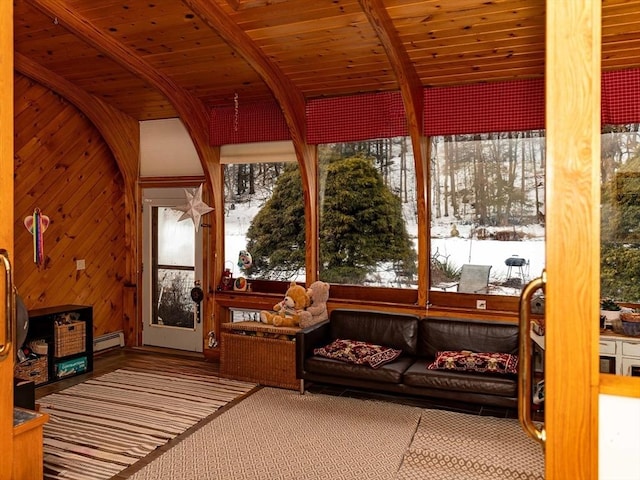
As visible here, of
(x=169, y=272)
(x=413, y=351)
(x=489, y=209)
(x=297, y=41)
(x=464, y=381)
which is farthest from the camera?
(x=169, y=272)

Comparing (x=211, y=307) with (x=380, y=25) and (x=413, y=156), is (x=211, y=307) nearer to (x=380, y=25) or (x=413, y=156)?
(x=413, y=156)

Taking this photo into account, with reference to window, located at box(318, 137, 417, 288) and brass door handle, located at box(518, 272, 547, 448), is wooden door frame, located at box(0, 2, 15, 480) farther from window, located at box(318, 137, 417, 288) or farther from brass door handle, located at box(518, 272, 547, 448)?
window, located at box(318, 137, 417, 288)

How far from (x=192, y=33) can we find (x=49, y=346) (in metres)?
3.27

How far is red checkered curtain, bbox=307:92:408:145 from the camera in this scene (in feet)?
16.4

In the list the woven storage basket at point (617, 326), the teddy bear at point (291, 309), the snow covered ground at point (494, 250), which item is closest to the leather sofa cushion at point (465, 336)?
the snow covered ground at point (494, 250)

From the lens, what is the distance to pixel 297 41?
4289mm

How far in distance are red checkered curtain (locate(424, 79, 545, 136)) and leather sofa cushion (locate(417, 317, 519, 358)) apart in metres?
1.73

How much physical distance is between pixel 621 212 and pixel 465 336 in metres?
1.70

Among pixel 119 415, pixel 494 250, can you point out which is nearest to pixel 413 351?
pixel 494 250

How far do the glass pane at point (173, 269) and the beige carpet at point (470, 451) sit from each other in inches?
131

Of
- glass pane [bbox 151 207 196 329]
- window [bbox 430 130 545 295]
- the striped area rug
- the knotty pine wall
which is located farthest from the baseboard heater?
window [bbox 430 130 545 295]

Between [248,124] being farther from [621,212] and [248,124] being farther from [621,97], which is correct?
[621,212]

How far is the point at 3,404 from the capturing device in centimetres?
195

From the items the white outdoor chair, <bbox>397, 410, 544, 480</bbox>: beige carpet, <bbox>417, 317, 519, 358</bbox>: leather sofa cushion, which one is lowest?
<bbox>397, 410, 544, 480</bbox>: beige carpet
